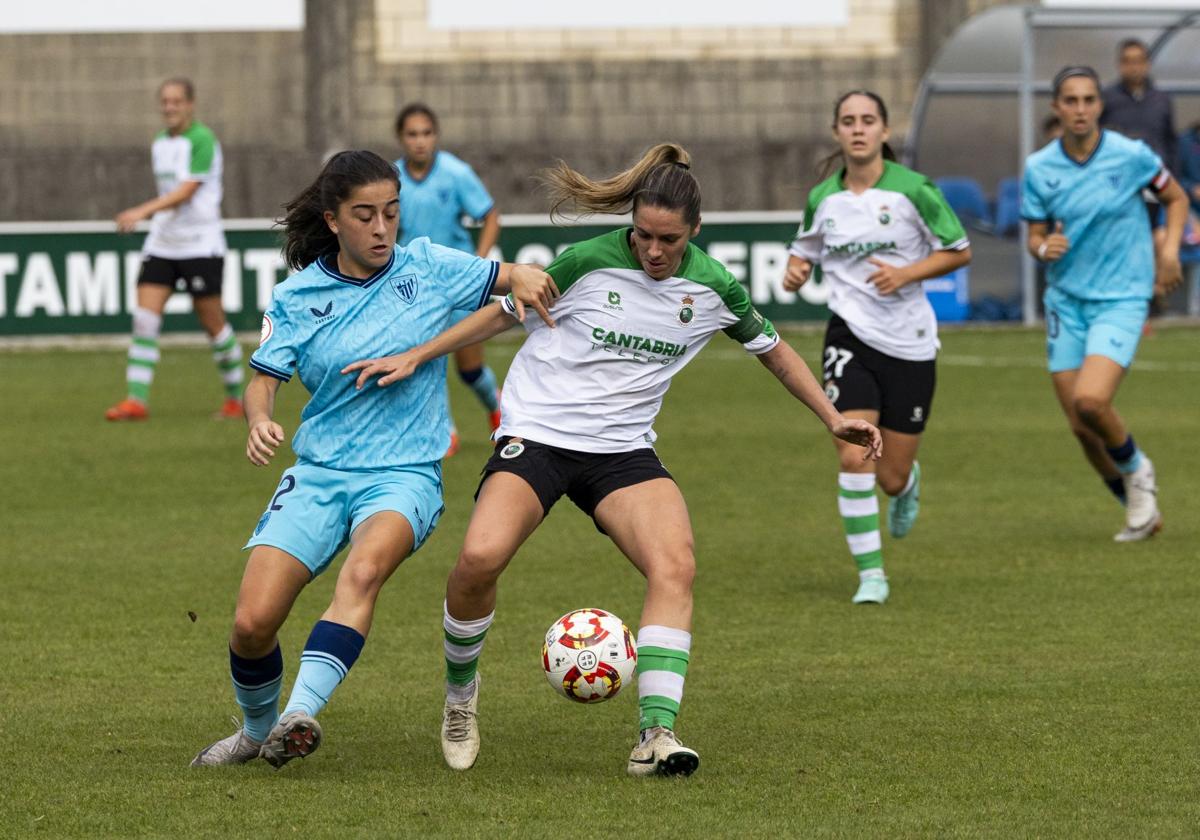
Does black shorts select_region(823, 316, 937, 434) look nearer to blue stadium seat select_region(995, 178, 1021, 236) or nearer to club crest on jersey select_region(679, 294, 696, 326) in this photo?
club crest on jersey select_region(679, 294, 696, 326)

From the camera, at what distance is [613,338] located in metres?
5.67

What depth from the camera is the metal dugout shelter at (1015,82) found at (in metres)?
22.0

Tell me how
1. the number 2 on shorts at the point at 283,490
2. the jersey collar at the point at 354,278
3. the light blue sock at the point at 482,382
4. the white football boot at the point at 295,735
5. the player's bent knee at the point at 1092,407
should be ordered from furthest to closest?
1. the light blue sock at the point at 482,382
2. the player's bent knee at the point at 1092,407
3. the jersey collar at the point at 354,278
4. the number 2 on shorts at the point at 283,490
5. the white football boot at the point at 295,735

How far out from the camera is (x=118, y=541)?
31.1 ft

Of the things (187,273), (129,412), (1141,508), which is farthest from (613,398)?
(129,412)

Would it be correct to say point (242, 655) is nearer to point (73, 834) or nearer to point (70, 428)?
point (73, 834)

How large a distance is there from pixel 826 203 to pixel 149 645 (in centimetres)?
317

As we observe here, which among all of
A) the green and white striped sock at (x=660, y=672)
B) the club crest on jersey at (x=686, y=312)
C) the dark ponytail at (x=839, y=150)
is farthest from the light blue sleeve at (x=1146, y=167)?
the green and white striped sock at (x=660, y=672)

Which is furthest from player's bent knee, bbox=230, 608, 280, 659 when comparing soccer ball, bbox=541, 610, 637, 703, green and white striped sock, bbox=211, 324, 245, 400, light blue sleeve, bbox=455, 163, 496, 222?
green and white striped sock, bbox=211, 324, 245, 400

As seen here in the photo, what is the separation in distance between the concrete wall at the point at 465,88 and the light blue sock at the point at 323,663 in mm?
21453

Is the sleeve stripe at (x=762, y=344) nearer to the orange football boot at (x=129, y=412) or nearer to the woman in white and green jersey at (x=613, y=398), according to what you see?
the woman in white and green jersey at (x=613, y=398)

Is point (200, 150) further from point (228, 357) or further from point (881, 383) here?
point (881, 383)

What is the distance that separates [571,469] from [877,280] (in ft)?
9.32

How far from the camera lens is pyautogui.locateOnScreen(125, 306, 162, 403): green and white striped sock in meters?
14.2
